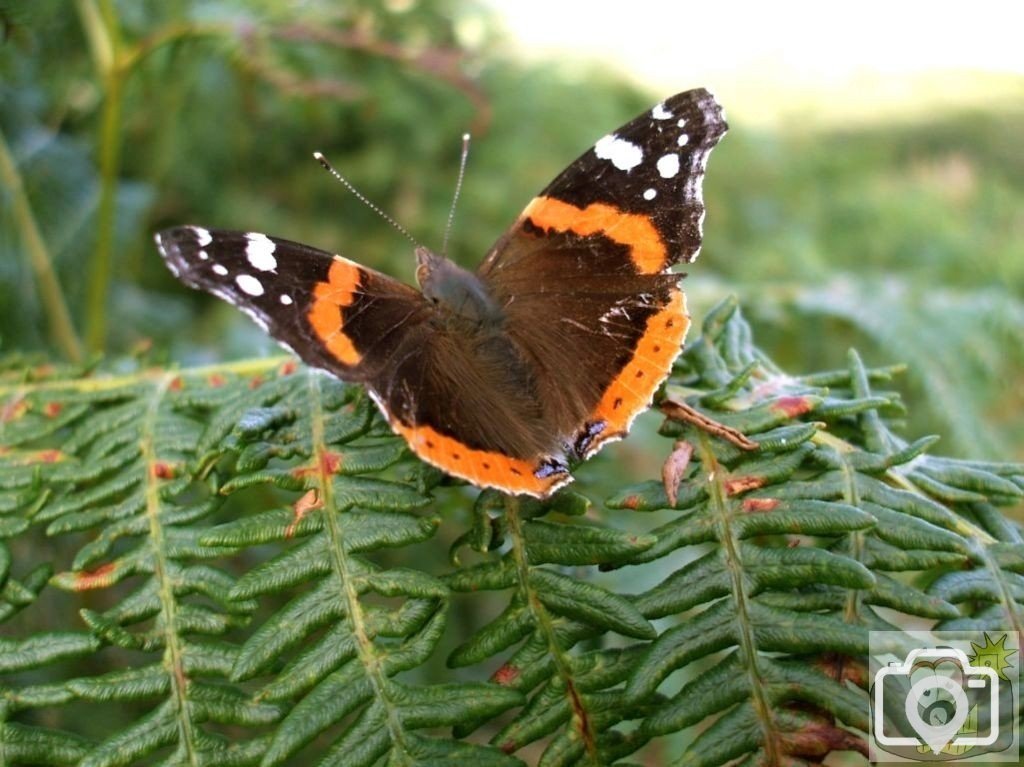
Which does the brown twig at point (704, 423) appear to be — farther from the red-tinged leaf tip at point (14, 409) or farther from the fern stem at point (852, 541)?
the red-tinged leaf tip at point (14, 409)

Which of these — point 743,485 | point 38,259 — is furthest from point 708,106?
point 38,259

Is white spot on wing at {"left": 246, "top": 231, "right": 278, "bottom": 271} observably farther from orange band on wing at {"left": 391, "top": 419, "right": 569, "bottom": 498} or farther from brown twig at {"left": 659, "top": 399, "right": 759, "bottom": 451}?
brown twig at {"left": 659, "top": 399, "right": 759, "bottom": 451}

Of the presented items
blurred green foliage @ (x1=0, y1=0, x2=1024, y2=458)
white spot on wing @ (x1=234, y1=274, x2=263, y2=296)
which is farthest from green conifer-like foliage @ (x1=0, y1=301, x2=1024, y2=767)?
blurred green foliage @ (x1=0, y1=0, x2=1024, y2=458)

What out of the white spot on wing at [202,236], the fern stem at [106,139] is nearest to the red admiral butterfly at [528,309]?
the white spot on wing at [202,236]

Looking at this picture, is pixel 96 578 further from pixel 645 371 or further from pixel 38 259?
pixel 38 259

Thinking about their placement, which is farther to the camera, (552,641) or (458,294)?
(458,294)

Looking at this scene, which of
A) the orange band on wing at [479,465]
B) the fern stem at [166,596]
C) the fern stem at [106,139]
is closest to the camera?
the fern stem at [166,596]

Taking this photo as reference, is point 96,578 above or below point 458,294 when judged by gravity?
below
